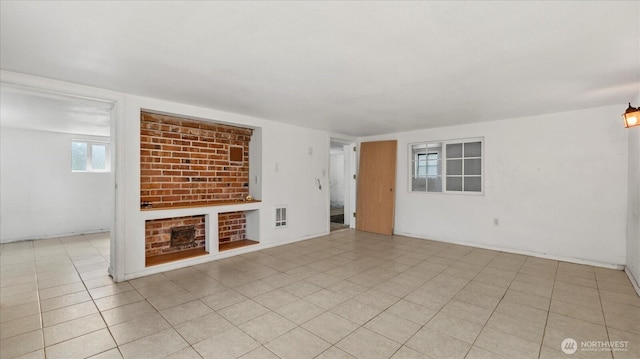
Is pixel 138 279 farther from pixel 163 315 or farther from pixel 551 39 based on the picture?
pixel 551 39

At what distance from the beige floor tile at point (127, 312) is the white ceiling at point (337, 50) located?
7.04ft

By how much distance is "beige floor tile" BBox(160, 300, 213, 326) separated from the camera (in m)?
2.30

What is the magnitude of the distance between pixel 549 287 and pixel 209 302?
3.55 metres

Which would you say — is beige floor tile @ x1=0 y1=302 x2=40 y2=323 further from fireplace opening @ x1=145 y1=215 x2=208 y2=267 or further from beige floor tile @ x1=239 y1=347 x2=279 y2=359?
beige floor tile @ x1=239 y1=347 x2=279 y2=359

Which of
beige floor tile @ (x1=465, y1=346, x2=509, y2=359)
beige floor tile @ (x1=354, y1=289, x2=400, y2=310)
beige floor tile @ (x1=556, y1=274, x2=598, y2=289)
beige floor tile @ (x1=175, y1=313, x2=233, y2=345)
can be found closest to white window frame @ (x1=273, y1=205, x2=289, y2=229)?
beige floor tile @ (x1=354, y1=289, x2=400, y2=310)

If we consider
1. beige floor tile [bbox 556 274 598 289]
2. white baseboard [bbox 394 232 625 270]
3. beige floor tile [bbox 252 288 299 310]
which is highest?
white baseboard [bbox 394 232 625 270]

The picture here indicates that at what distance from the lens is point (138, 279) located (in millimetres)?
3217

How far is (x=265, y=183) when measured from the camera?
15.2 feet

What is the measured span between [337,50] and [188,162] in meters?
2.97

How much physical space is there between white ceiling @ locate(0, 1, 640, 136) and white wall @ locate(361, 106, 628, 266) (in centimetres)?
58

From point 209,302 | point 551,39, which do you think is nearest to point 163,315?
point 209,302

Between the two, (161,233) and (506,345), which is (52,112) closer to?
(161,233)

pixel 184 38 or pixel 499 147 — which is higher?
pixel 184 38

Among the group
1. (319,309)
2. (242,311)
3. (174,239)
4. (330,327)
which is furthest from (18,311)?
(330,327)
